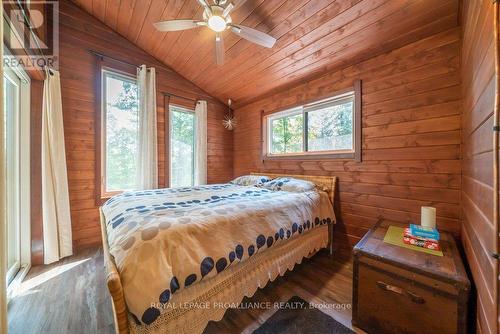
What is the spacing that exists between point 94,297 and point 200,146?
2472mm

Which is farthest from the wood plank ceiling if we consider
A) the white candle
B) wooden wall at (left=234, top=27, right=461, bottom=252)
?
the white candle

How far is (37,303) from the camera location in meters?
1.55

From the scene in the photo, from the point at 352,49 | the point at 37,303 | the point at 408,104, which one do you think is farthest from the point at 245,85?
the point at 37,303

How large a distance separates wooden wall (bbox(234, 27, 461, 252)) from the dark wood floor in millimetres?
747

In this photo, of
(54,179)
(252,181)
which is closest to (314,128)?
(252,181)

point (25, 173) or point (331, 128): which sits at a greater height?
point (331, 128)

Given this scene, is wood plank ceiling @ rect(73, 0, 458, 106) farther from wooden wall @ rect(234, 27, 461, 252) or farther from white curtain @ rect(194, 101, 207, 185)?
white curtain @ rect(194, 101, 207, 185)

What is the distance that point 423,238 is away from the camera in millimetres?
1410

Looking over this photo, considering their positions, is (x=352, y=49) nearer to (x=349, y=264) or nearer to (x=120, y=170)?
(x=349, y=264)

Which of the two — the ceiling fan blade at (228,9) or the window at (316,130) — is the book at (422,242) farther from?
the ceiling fan blade at (228,9)

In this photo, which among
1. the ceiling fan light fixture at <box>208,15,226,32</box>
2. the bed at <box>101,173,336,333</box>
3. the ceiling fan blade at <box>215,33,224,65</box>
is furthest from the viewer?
the ceiling fan blade at <box>215,33,224,65</box>

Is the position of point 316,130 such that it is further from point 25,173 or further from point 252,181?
point 25,173

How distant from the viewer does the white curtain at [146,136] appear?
287 cm

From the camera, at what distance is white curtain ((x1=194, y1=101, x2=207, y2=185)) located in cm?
354
